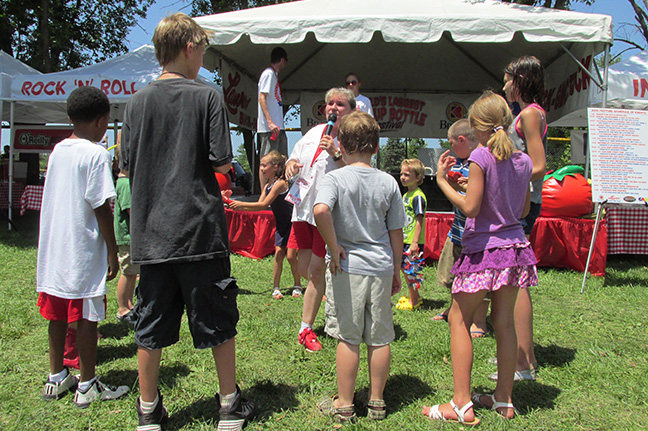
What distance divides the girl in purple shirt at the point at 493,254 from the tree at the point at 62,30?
14955mm

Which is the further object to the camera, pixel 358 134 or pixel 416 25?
pixel 416 25

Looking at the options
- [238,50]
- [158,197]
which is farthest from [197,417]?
[238,50]

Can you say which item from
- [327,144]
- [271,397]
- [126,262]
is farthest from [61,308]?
[327,144]

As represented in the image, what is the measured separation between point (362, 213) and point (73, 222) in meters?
1.47

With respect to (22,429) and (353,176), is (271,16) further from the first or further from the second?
(22,429)

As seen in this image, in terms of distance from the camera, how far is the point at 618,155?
4.98 m

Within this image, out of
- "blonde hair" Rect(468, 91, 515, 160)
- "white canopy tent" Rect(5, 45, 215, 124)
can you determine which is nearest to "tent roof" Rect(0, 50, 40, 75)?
"white canopy tent" Rect(5, 45, 215, 124)

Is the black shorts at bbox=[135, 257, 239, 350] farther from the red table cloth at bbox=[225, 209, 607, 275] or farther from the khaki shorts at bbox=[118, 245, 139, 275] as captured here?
the red table cloth at bbox=[225, 209, 607, 275]

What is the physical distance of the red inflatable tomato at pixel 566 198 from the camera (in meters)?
5.75

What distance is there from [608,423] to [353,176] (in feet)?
5.64

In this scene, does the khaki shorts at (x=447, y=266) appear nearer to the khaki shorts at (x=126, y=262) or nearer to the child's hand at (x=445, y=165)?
the child's hand at (x=445, y=165)

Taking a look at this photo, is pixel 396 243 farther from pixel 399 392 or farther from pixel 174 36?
pixel 174 36

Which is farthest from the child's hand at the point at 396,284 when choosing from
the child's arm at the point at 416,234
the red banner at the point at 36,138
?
the red banner at the point at 36,138

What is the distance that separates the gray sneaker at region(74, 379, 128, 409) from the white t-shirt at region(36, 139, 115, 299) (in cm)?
50
